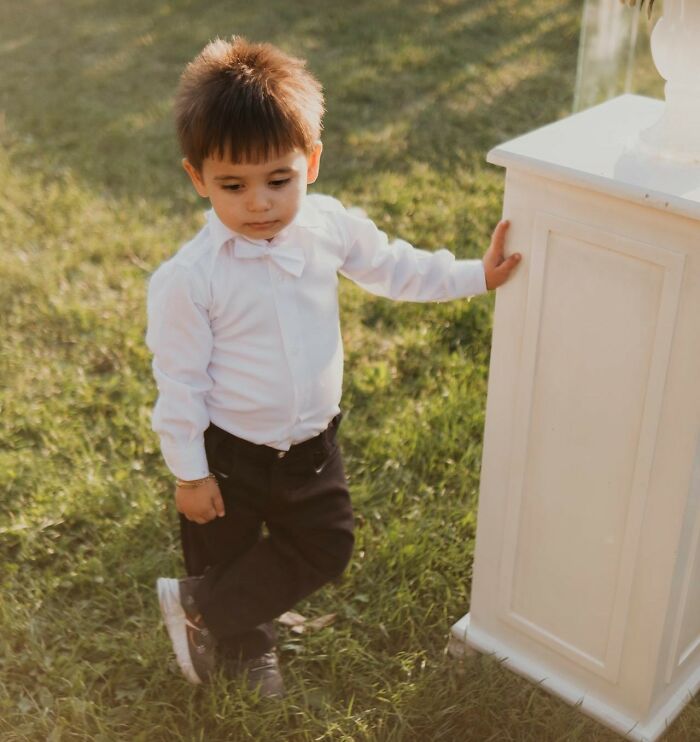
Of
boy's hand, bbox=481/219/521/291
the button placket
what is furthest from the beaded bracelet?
boy's hand, bbox=481/219/521/291

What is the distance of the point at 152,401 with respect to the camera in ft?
10.6

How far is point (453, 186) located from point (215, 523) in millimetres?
2672

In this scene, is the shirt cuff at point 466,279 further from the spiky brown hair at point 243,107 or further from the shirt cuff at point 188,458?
the shirt cuff at point 188,458

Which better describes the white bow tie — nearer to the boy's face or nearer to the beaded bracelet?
the boy's face

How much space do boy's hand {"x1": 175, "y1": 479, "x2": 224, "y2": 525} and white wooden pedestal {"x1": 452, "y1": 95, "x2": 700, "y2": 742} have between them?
553mm

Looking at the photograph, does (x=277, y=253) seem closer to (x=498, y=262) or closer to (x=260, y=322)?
(x=260, y=322)

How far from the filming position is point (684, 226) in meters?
1.64

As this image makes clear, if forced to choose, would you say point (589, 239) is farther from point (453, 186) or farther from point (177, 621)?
point (453, 186)

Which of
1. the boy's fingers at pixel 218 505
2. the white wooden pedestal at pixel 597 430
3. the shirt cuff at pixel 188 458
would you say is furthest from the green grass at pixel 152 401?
the shirt cuff at pixel 188 458

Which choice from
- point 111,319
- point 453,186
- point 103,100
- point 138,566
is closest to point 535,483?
point 138,566

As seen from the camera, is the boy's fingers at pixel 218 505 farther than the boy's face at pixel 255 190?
Yes

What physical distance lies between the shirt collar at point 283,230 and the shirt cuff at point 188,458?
1.28ft

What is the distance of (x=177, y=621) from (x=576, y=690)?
2.84 ft

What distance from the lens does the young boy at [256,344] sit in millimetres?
1854
